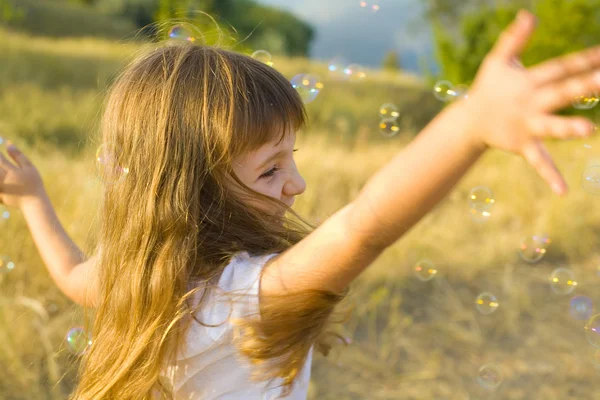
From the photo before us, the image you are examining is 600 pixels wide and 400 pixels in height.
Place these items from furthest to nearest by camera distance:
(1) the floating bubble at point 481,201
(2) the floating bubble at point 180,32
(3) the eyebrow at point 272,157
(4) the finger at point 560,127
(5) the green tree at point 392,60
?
(5) the green tree at point 392,60, (1) the floating bubble at point 481,201, (2) the floating bubble at point 180,32, (3) the eyebrow at point 272,157, (4) the finger at point 560,127

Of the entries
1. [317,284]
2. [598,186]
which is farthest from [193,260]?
[598,186]

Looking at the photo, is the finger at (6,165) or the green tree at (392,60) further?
the green tree at (392,60)

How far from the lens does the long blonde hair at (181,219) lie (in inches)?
51.4

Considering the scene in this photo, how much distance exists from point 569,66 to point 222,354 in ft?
2.77

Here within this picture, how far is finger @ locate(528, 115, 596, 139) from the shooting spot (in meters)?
0.74

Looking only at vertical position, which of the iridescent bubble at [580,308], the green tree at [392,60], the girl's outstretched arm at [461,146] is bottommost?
the green tree at [392,60]

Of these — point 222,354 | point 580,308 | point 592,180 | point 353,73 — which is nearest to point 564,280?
point 580,308

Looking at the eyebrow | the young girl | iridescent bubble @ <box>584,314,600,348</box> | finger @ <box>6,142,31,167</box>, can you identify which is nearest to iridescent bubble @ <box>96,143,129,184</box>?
the young girl

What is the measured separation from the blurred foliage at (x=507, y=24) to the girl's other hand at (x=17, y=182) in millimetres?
7235

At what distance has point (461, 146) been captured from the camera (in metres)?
0.88

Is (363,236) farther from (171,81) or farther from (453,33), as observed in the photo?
(453,33)

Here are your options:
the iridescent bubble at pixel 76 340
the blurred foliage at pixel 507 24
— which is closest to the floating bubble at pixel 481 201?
the iridescent bubble at pixel 76 340

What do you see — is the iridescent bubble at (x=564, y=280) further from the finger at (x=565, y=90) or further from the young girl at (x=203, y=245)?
the finger at (x=565, y=90)

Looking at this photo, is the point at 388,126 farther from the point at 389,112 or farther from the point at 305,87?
the point at 305,87
